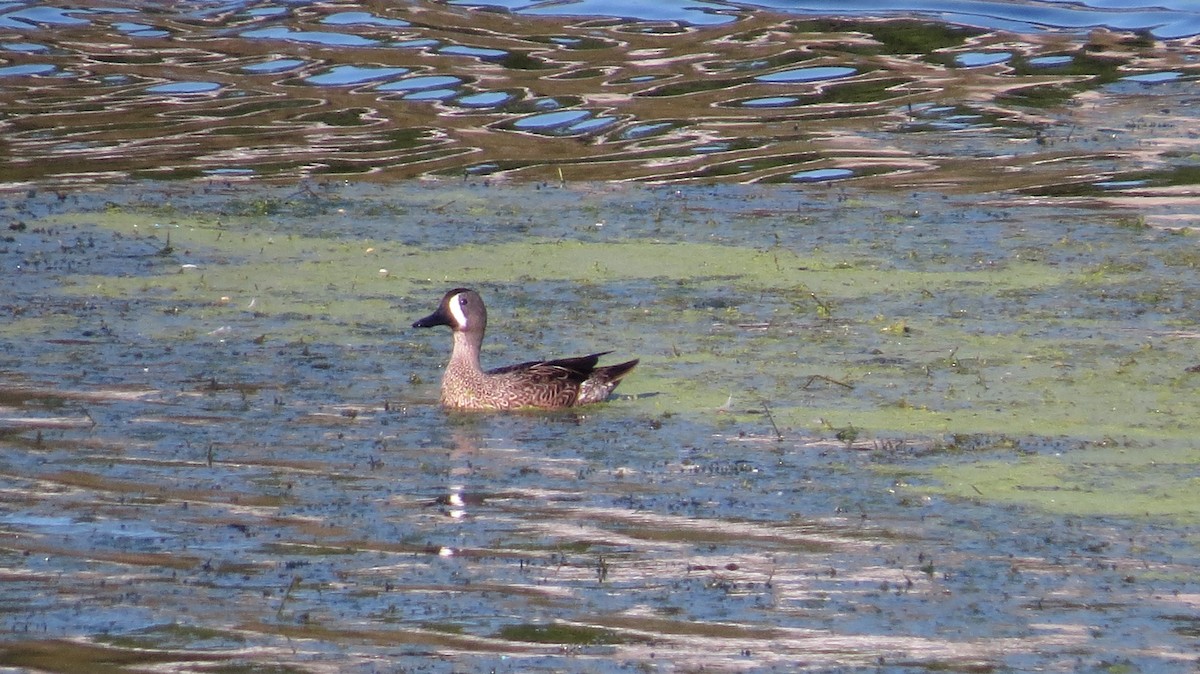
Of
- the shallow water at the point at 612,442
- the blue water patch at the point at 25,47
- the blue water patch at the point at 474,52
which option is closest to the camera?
the shallow water at the point at 612,442

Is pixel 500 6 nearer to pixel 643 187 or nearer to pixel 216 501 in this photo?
pixel 643 187

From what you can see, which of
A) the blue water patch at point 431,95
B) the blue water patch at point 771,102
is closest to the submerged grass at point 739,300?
the blue water patch at point 771,102

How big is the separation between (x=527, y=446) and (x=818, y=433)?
112cm

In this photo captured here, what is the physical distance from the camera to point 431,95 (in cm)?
1695

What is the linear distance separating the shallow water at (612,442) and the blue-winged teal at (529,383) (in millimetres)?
119

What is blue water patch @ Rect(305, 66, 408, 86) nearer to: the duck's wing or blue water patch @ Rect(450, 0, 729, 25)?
blue water patch @ Rect(450, 0, 729, 25)

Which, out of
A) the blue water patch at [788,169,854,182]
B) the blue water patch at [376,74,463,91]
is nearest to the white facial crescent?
the blue water patch at [788,169,854,182]

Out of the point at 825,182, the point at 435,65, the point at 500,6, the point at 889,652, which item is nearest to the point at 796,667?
the point at 889,652

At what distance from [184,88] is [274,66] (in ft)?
4.02

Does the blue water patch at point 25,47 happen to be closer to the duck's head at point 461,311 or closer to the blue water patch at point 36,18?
the blue water patch at point 36,18

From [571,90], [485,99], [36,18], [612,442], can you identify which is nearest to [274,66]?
[485,99]

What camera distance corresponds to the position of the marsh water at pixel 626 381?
5.52 meters

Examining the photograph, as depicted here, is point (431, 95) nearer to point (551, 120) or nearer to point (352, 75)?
point (352, 75)

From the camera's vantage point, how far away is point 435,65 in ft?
59.5
